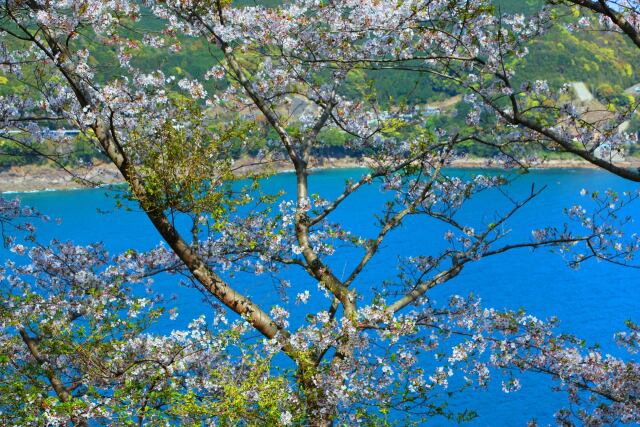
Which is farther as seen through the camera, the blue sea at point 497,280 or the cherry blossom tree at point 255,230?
the blue sea at point 497,280

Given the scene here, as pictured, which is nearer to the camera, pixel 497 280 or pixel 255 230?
pixel 255 230

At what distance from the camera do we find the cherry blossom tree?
5965mm

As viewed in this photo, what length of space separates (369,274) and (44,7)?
41.4 m

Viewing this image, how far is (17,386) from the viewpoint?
5320 mm

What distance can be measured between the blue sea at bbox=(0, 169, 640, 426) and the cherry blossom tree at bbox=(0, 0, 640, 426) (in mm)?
6894

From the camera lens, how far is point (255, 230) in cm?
818

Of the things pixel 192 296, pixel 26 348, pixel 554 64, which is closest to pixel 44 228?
pixel 192 296

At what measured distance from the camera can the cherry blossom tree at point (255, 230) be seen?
5965 millimetres

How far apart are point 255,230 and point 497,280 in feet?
140

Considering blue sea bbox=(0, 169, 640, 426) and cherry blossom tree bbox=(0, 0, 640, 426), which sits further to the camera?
blue sea bbox=(0, 169, 640, 426)

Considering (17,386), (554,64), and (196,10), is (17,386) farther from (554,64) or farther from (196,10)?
(554,64)

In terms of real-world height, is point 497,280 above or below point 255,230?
above

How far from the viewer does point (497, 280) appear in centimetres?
4869

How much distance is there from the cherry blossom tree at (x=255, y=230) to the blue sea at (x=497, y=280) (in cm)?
689
